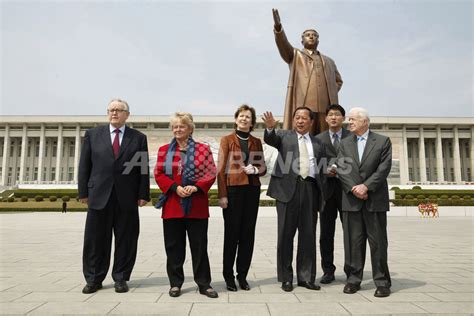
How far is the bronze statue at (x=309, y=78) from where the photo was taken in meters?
5.28

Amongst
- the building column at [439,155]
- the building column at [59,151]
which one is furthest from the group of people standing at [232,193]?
the building column at [439,155]

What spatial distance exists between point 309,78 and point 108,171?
334cm

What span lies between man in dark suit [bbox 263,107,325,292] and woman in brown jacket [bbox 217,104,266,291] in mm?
263

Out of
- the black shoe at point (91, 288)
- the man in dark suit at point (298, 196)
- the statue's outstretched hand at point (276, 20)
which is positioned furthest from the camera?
the statue's outstretched hand at point (276, 20)

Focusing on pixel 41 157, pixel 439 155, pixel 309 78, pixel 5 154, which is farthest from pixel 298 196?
pixel 5 154

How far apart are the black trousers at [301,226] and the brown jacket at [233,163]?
1.45 feet

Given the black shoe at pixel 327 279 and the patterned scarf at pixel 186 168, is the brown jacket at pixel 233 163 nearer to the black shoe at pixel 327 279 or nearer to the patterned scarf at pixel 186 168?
the patterned scarf at pixel 186 168

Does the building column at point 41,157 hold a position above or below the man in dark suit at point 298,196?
above

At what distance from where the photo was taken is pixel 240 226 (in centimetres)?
362

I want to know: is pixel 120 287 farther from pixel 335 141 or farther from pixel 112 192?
pixel 335 141

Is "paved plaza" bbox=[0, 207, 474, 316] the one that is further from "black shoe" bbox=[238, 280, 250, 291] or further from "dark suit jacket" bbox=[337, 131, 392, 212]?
"dark suit jacket" bbox=[337, 131, 392, 212]

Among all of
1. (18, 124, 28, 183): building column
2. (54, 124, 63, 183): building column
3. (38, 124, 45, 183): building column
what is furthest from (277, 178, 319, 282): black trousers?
(18, 124, 28, 183): building column

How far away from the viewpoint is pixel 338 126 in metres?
4.29

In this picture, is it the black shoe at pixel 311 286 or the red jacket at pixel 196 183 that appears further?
the black shoe at pixel 311 286
